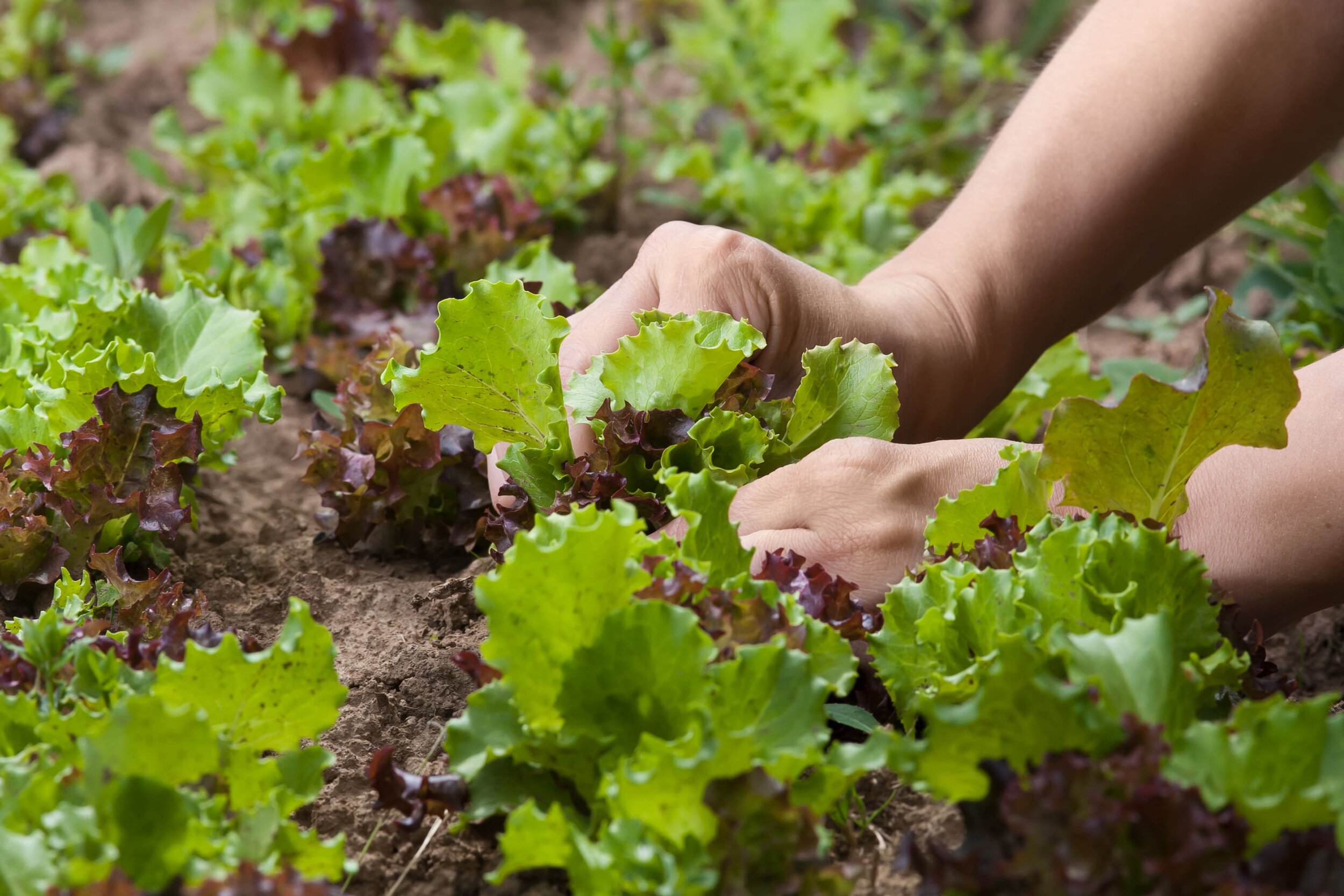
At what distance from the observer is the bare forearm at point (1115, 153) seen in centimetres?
238

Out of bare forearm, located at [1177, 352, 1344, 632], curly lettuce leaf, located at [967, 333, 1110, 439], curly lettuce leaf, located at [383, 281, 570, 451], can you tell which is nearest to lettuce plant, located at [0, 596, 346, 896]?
curly lettuce leaf, located at [383, 281, 570, 451]

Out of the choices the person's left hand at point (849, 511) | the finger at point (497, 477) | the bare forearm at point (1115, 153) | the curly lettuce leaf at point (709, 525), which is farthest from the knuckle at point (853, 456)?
the bare forearm at point (1115, 153)

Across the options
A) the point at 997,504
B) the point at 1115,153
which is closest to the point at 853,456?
the point at 997,504

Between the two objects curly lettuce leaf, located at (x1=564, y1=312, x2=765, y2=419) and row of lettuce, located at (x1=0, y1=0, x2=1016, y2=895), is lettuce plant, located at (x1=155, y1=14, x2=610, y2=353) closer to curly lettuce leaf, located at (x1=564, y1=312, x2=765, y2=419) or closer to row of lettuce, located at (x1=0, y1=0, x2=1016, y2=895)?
row of lettuce, located at (x1=0, y1=0, x2=1016, y2=895)

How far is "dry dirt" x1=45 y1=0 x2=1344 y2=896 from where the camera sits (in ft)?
5.01

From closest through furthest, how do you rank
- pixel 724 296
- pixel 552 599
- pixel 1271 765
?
1. pixel 1271 765
2. pixel 552 599
3. pixel 724 296

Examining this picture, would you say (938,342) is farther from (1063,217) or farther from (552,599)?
(552,599)

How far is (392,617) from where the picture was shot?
205cm

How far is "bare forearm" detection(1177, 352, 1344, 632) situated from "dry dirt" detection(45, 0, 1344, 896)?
51 centimetres

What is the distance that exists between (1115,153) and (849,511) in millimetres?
1119

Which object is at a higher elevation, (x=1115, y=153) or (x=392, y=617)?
(x=1115, y=153)

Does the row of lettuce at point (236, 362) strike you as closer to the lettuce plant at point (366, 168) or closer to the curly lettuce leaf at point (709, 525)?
the lettuce plant at point (366, 168)

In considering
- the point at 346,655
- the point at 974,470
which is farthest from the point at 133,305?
the point at 974,470

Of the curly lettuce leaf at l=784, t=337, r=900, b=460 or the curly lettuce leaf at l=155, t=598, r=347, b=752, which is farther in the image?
the curly lettuce leaf at l=784, t=337, r=900, b=460
